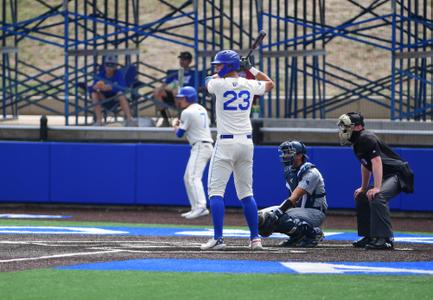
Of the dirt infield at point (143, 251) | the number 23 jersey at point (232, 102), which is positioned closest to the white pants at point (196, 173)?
the dirt infield at point (143, 251)

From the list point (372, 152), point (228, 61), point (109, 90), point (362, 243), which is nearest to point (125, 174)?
point (109, 90)

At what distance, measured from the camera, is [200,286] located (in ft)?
31.6

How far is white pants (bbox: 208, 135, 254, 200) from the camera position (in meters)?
12.4

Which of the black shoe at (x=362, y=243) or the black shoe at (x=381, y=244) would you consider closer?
the black shoe at (x=381, y=244)

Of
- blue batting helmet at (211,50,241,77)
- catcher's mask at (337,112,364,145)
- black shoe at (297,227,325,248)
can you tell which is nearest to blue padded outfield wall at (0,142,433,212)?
black shoe at (297,227,325,248)

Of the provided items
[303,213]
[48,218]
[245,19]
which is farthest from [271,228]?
[245,19]

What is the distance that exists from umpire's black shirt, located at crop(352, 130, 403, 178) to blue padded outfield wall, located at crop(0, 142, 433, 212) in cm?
558

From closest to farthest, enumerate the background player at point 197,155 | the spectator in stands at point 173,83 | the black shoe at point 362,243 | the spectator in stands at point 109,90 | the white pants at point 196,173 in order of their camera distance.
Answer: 1. the black shoe at point 362,243
2. the background player at point 197,155
3. the white pants at point 196,173
4. the spectator in stands at point 173,83
5. the spectator in stands at point 109,90

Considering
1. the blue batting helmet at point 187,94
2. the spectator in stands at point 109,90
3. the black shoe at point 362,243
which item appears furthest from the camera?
the spectator in stands at point 109,90

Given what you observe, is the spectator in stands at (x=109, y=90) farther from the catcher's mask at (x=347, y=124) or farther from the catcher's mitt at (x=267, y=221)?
the catcher's mask at (x=347, y=124)

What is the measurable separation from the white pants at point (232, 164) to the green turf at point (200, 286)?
7.24 ft

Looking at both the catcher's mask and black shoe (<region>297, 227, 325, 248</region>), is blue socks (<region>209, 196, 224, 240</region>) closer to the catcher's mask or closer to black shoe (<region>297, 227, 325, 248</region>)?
black shoe (<region>297, 227, 325, 248</region>)

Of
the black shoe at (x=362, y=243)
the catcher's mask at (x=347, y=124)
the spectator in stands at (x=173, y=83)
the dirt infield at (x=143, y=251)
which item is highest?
the spectator in stands at (x=173, y=83)

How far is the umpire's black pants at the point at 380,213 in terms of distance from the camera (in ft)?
41.5
